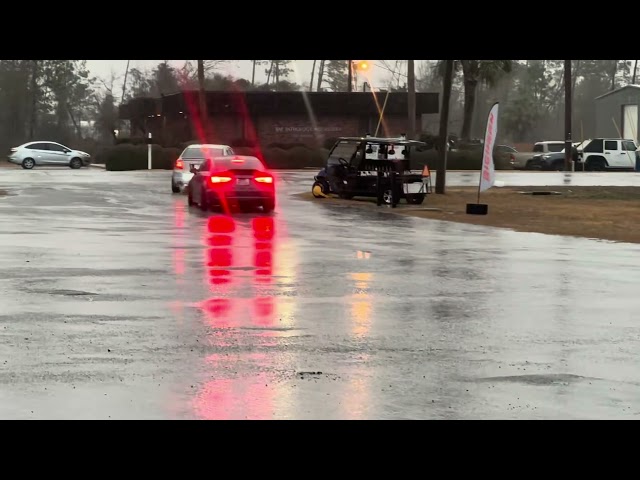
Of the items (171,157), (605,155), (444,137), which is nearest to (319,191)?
(444,137)

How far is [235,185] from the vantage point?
27844mm

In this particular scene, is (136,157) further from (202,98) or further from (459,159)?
(459,159)

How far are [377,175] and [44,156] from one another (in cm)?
3763

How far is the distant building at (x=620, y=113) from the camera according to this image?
75750mm

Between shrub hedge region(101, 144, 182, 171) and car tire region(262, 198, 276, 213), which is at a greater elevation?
shrub hedge region(101, 144, 182, 171)

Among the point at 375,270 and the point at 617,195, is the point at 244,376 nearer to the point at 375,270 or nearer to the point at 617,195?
the point at 375,270

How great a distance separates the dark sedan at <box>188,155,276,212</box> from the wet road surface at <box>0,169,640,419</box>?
18.9 ft

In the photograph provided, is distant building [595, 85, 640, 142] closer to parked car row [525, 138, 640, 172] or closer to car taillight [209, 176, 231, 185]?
parked car row [525, 138, 640, 172]

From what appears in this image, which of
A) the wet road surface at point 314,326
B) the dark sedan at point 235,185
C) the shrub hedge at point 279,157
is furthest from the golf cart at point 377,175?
the shrub hedge at point 279,157

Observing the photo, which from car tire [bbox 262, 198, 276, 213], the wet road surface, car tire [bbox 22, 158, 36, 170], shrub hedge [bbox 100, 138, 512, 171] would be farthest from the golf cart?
car tire [bbox 22, 158, 36, 170]

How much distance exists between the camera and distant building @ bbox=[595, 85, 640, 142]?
75750 mm

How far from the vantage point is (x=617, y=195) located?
37.1m
